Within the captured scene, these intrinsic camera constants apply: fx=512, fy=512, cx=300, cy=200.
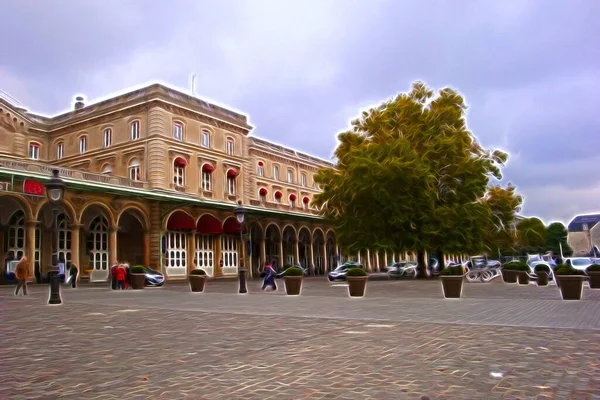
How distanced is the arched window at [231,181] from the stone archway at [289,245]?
7902 mm

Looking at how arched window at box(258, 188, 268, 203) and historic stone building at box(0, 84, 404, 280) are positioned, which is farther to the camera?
arched window at box(258, 188, 268, 203)

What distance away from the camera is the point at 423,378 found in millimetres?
5836

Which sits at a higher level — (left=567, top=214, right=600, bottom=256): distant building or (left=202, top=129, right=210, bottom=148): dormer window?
(left=202, top=129, right=210, bottom=148): dormer window

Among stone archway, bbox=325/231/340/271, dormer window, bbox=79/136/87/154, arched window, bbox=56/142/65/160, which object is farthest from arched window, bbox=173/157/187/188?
stone archway, bbox=325/231/340/271

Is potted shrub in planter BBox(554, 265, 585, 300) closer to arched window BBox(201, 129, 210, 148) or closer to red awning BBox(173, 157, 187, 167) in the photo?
red awning BBox(173, 157, 187, 167)

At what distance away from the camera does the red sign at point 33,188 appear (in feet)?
93.0

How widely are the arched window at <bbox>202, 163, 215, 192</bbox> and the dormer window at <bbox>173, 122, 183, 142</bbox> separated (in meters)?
3.31

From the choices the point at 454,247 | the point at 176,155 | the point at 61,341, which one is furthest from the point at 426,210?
the point at 61,341

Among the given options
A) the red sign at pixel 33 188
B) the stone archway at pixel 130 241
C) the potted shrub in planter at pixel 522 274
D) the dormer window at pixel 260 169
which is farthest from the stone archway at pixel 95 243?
the potted shrub in planter at pixel 522 274

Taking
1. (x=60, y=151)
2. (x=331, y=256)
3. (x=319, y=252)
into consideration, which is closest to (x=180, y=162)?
(x=60, y=151)

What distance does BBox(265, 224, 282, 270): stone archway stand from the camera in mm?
50719

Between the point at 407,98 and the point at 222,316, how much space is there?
94.9ft

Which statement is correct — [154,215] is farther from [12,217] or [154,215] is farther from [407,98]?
[407,98]

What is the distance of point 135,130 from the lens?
4206cm
